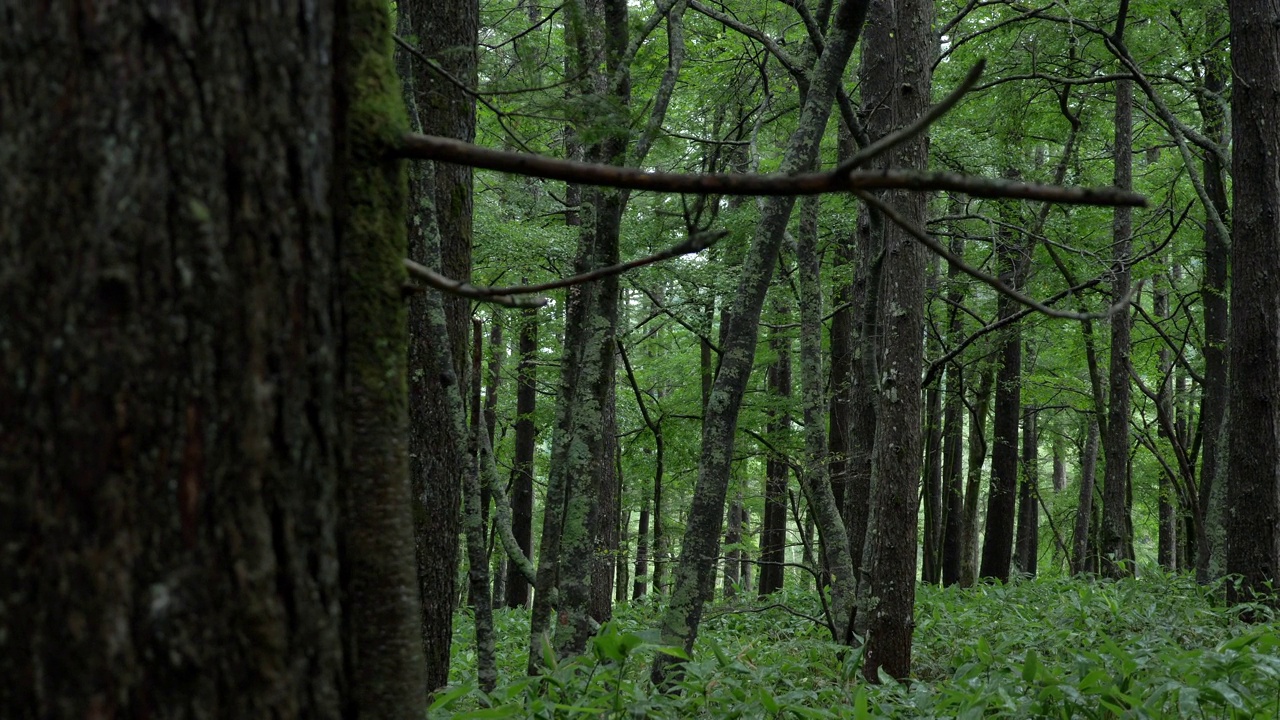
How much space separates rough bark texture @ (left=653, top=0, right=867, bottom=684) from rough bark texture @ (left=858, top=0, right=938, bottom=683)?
174 cm

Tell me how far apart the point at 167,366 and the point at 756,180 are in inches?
35.8

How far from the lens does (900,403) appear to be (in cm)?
614

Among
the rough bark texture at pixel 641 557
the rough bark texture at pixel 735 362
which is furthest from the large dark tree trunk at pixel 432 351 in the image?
the rough bark texture at pixel 641 557

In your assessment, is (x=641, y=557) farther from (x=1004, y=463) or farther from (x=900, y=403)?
(x=900, y=403)

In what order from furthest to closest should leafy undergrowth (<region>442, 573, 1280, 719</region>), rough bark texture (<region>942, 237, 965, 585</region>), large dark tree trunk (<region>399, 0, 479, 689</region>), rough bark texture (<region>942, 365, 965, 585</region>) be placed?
rough bark texture (<region>942, 365, 965, 585</region>) → rough bark texture (<region>942, 237, 965, 585</region>) → large dark tree trunk (<region>399, 0, 479, 689</region>) → leafy undergrowth (<region>442, 573, 1280, 719</region>)

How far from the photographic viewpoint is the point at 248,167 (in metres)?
1.26

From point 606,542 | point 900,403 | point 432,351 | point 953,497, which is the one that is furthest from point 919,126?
point 953,497

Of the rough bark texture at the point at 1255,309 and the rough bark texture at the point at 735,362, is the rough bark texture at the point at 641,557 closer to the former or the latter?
the rough bark texture at the point at 1255,309

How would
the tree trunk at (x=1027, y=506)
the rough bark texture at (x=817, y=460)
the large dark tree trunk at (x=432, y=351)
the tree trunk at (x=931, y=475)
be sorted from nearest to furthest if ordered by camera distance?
the large dark tree trunk at (x=432, y=351)
the rough bark texture at (x=817, y=460)
the tree trunk at (x=931, y=475)
the tree trunk at (x=1027, y=506)

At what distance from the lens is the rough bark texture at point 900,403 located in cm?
600

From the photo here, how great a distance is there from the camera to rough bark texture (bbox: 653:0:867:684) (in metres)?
4.46

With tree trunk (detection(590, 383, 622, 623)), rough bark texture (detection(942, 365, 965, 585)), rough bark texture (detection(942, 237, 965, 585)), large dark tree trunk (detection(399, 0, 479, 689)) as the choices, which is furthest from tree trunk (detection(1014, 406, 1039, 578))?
large dark tree trunk (detection(399, 0, 479, 689))

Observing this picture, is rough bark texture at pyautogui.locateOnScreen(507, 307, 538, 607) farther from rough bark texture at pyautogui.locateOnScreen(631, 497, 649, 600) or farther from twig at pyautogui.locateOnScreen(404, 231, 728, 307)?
twig at pyautogui.locateOnScreen(404, 231, 728, 307)

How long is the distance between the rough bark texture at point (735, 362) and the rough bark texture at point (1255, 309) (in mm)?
4963
